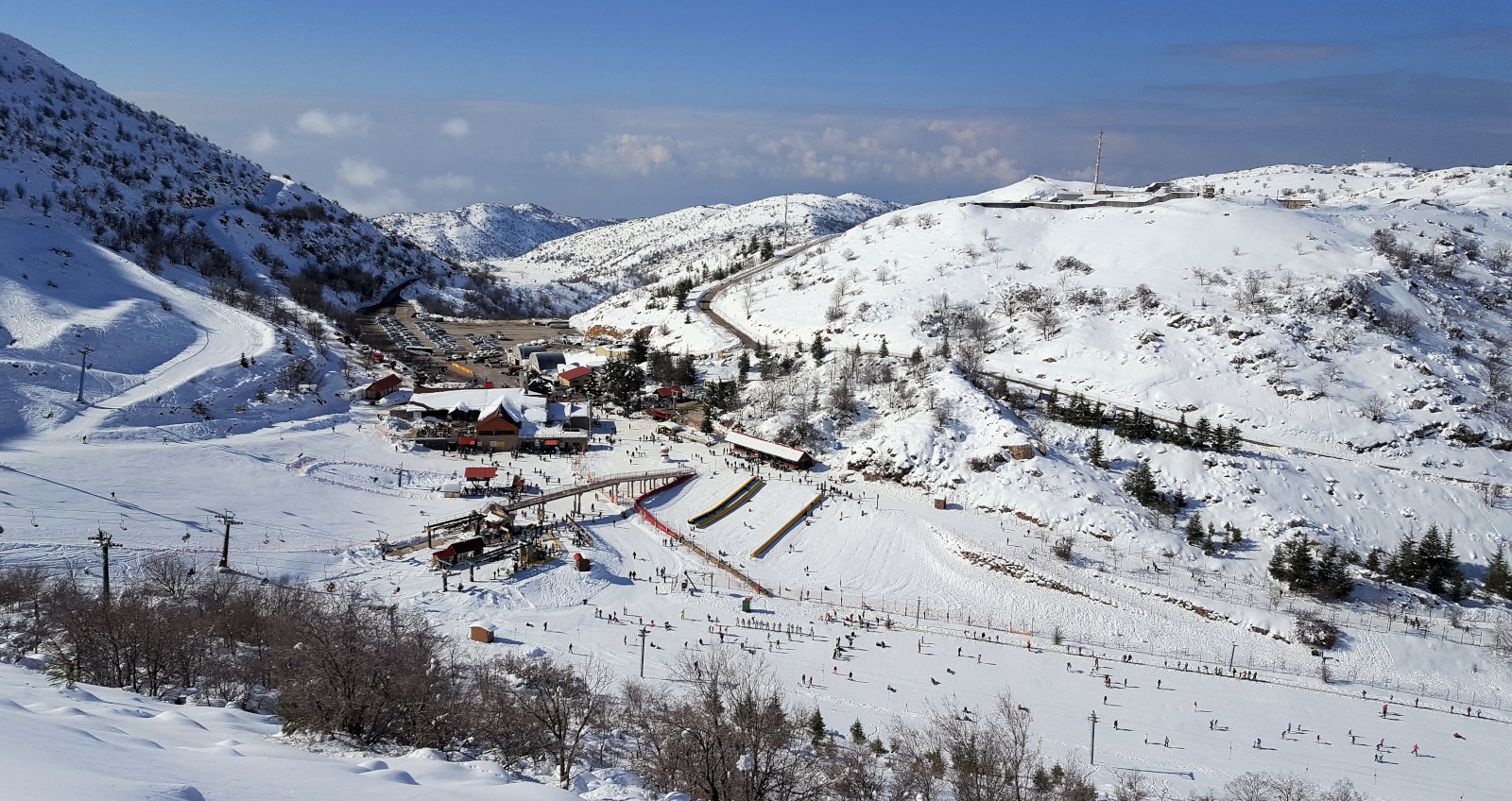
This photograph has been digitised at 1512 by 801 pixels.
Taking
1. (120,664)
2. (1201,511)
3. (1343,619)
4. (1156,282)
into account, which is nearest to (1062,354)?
(1156,282)

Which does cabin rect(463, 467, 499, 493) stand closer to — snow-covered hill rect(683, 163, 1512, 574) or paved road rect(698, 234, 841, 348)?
snow-covered hill rect(683, 163, 1512, 574)

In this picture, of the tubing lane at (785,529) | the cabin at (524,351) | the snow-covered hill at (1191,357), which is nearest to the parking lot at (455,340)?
the cabin at (524,351)

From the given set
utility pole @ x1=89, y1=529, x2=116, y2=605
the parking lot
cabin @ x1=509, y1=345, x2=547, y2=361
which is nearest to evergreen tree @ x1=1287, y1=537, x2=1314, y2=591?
utility pole @ x1=89, y1=529, x2=116, y2=605

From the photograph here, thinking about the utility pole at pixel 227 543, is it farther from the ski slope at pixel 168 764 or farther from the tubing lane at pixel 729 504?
the tubing lane at pixel 729 504

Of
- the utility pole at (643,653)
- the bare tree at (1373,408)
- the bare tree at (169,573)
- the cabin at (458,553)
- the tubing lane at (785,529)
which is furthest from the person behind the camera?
the bare tree at (1373,408)

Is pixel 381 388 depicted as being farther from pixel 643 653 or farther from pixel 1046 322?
pixel 1046 322

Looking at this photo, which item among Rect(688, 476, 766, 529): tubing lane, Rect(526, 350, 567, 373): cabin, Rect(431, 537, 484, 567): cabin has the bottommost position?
Rect(431, 537, 484, 567): cabin

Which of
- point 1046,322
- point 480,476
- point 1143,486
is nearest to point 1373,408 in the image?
point 1143,486
